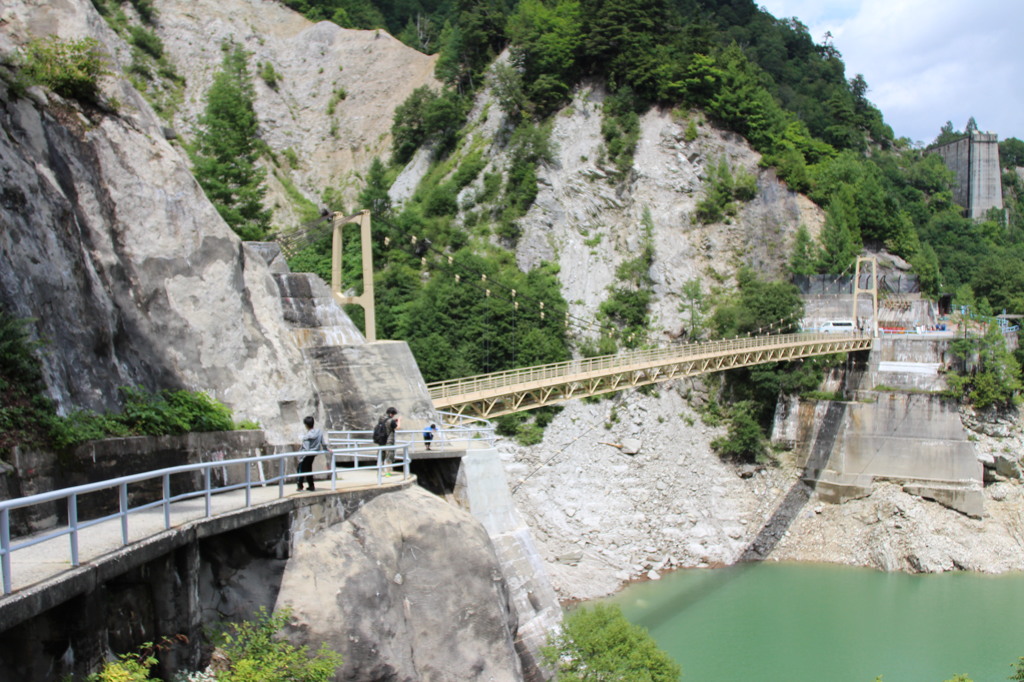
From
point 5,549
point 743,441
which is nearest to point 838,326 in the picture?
point 743,441

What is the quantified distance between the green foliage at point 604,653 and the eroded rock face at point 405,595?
308 centimetres

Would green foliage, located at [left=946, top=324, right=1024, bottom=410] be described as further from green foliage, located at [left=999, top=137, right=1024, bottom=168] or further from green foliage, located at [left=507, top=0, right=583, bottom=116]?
green foliage, located at [left=999, top=137, right=1024, bottom=168]

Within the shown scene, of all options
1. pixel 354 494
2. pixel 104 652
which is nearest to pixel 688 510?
pixel 354 494

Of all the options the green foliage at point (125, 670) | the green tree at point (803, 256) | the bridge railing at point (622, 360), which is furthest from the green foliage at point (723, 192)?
the green foliage at point (125, 670)

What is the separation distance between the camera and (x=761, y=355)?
3142 centimetres

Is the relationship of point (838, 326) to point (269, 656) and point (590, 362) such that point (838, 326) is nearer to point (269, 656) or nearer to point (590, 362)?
point (590, 362)

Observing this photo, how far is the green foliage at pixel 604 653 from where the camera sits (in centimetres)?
1387

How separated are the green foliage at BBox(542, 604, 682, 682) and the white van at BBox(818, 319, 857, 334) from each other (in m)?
24.3

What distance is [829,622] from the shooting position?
21656mm

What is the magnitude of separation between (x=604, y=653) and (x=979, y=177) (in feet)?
225

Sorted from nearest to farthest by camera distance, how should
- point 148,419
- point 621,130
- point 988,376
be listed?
1. point 148,419
2. point 988,376
3. point 621,130

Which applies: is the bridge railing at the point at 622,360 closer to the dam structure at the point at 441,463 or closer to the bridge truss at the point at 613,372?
the bridge truss at the point at 613,372

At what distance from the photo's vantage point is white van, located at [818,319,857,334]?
3650 centimetres

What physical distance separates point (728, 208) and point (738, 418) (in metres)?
12.5
